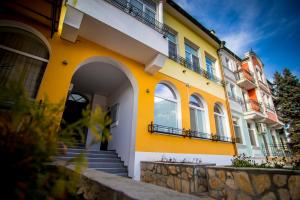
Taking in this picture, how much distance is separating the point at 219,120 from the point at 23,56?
10.3m

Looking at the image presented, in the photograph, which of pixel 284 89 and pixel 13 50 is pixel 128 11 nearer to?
pixel 13 50

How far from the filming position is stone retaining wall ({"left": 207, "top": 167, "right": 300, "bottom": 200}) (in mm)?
2340

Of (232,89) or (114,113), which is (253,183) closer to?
(114,113)

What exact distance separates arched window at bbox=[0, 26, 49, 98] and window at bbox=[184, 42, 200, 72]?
7332 millimetres

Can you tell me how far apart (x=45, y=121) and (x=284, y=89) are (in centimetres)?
2654

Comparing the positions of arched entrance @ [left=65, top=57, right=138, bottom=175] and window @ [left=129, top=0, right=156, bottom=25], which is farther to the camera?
window @ [left=129, top=0, right=156, bottom=25]

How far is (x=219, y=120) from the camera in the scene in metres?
9.70

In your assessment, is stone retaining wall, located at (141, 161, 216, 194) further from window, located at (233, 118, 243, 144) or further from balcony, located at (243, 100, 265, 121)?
balcony, located at (243, 100, 265, 121)

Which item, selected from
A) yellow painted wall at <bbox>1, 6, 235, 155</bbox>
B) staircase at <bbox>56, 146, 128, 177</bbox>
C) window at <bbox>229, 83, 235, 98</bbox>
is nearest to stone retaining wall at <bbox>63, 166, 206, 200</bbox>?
yellow painted wall at <bbox>1, 6, 235, 155</bbox>

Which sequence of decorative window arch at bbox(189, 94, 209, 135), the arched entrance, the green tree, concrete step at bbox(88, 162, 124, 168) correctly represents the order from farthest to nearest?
the green tree, decorative window arch at bbox(189, 94, 209, 135), the arched entrance, concrete step at bbox(88, 162, 124, 168)

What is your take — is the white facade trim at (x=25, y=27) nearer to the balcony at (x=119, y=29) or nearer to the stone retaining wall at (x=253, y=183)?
the balcony at (x=119, y=29)

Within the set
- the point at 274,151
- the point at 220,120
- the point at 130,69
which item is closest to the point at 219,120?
the point at 220,120

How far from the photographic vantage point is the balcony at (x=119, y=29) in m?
4.51

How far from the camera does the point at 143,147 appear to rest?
5.43 meters
